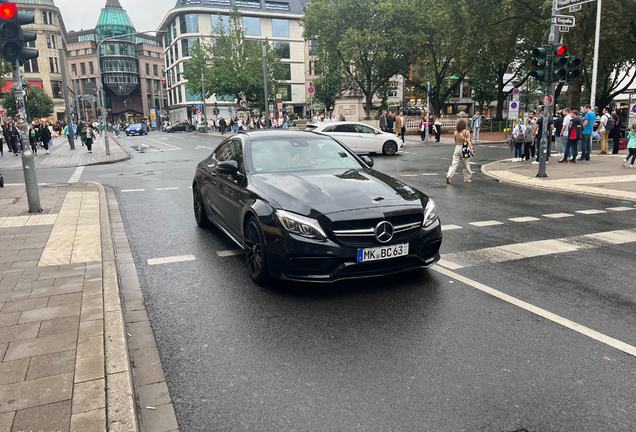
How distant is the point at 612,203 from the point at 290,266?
858 cm

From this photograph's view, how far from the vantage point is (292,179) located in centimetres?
551

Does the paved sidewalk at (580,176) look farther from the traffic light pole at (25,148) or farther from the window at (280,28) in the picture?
the window at (280,28)

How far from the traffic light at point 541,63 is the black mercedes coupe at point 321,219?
9337 millimetres

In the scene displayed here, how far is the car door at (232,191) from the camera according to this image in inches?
227

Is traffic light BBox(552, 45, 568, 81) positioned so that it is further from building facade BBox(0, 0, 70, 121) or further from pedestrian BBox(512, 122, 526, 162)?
building facade BBox(0, 0, 70, 121)

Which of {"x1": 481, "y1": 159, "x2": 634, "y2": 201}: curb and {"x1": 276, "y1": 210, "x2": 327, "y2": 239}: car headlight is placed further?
{"x1": 481, "y1": 159, "x2": 634, "y2": 201}: curb

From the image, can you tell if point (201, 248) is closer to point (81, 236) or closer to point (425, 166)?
point (81, 236)

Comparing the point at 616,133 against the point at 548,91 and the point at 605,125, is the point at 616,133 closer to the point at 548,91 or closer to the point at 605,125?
the point at 605,125

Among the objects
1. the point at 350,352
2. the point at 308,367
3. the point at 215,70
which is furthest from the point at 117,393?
the point at 215,70

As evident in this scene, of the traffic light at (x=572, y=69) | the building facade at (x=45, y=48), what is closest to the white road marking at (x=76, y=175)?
the traffic light at (x=572, y=69)

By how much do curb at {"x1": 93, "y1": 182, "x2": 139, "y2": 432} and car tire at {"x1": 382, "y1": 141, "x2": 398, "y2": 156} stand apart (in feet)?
61.1

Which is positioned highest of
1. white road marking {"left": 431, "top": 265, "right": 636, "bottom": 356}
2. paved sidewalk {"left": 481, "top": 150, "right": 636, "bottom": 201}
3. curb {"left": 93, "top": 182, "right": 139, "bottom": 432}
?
curb {"left": 93, "top": 182, "right": 139, "bottom": 432}

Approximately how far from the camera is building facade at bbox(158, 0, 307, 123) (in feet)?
273

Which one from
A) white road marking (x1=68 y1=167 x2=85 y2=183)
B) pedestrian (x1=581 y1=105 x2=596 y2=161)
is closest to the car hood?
white road marking (x1=68 y1=167 x2=85 y2=183)
